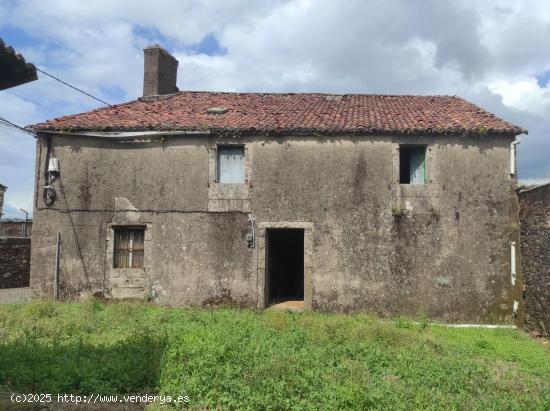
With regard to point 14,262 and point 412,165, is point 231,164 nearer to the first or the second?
point 412,165

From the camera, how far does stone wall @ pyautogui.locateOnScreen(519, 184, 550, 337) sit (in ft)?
34.5

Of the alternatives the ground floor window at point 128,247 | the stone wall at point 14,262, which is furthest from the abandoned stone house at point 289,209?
the stone wall at point 14,262

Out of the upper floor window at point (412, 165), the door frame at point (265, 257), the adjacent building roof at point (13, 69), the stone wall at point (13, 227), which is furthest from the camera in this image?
the stone wall at point (13, 227)

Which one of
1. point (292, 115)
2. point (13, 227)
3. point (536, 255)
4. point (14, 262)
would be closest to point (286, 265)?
point (292, 115)

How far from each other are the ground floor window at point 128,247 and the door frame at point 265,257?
348 cm

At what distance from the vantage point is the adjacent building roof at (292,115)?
12.4m

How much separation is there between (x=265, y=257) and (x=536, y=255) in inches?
271

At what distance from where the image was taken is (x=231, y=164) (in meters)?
12.9

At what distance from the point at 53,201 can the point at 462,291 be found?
11787 mm

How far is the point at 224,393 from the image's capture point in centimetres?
564

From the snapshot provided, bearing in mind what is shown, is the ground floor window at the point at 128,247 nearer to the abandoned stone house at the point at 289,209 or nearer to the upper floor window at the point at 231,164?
the abandoned stone house at the point at 289,209

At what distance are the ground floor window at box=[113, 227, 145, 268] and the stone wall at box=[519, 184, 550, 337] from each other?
34.3 ft

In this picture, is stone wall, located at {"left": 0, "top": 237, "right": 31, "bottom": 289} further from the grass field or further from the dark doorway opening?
the dark doorway opening

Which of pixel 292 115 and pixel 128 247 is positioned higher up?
pixel 292 115
